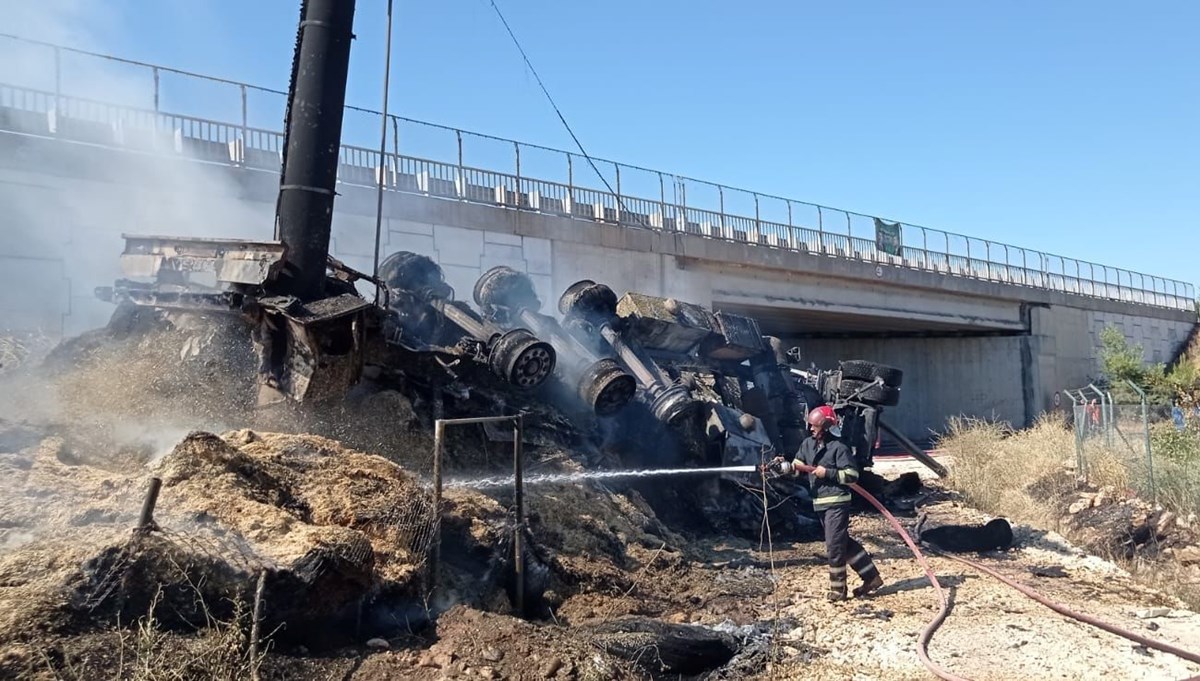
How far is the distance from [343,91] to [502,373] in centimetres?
308

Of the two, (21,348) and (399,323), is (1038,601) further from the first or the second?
(21,348)

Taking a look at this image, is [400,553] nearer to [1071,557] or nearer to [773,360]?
[1071,557]

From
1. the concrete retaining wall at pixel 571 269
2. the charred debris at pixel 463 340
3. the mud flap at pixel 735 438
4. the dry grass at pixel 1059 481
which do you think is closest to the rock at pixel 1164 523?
the dry grass at pixel 1059 481

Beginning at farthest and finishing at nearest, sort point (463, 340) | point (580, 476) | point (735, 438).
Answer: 1. point (735, 438)
2. point (463, 340)
3. point (580, 476)

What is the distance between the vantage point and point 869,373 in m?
11.6

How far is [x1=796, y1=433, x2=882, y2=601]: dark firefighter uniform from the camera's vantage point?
7520mm

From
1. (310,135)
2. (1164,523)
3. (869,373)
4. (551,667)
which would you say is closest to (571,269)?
(869,373)

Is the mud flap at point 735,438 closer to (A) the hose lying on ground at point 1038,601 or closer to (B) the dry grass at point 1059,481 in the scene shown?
(A) the hose lying on ground at point 1038,601

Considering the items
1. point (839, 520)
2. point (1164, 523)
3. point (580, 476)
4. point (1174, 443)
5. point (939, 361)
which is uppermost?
point (939, 361)

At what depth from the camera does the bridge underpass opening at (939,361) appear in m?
33.0

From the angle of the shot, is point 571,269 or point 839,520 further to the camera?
point 571,269

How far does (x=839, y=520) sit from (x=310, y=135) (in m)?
5.46

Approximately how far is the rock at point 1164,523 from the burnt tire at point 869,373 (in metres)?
3.19

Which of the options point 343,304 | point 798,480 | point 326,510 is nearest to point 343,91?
point 343,304
